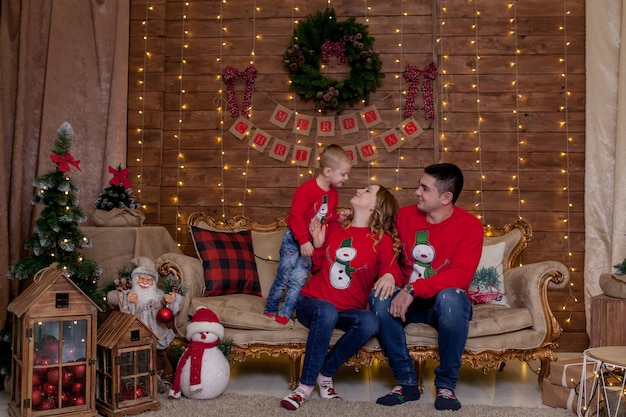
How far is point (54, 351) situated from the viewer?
2.29 metres

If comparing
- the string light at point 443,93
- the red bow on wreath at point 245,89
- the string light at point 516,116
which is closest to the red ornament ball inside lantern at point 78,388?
the red bow on wreath at point 245,89

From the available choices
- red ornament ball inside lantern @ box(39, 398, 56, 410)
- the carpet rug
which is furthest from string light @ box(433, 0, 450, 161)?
red ornament ball inside lantern @ box(39, 398, 56, 410)

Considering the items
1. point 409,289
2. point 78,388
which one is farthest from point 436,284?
point 78,388

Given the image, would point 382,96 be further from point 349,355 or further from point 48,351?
point 48,351

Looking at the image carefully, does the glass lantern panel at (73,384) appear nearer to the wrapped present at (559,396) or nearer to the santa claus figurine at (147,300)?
the santa claus figurine at (147,300)

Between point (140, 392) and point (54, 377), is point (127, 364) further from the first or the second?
point (54, 377)

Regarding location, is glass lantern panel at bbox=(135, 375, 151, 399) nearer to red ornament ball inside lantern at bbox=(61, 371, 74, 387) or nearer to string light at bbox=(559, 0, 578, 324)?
red ornament ball inside lantern at bbox=(61, 371, 74, 387)

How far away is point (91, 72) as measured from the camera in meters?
3.96

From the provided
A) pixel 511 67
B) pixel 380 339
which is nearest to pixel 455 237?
pixel 380 339

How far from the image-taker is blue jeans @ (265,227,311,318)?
2.90 metres

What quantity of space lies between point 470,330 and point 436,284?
1.04 feet

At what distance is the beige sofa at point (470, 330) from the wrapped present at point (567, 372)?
22 centimetres

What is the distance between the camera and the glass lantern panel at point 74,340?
7.59 ft

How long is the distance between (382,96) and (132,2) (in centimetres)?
194
